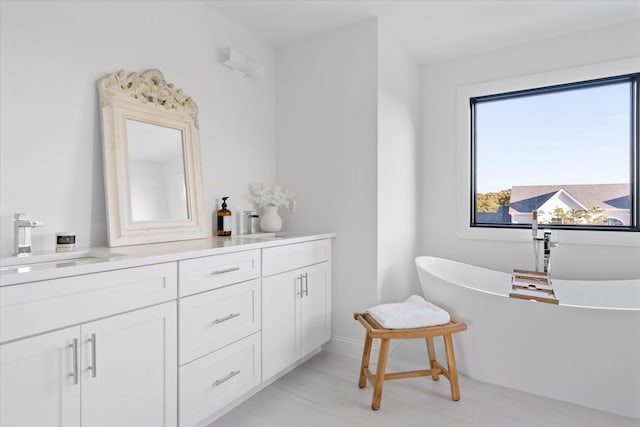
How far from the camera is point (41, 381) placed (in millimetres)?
1172

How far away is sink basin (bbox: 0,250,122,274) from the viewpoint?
1.35 meters

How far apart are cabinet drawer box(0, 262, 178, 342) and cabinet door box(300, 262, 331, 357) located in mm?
1084

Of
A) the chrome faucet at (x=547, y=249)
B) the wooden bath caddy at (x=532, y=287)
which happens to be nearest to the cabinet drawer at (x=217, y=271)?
the wooden bath caddy at (x=532, y=287)

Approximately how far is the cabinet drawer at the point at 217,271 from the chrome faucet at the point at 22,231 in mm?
623

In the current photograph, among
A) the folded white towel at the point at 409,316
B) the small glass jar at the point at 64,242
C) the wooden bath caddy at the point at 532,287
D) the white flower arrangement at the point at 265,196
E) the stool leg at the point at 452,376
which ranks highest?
the white flower arrangement at the point at 265,196

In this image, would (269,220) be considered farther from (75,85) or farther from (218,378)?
(75,85)

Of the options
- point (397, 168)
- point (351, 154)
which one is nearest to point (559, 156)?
point (397, 168)

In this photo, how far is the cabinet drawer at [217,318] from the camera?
1.65 meters

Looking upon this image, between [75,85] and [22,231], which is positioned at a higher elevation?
[75,85]

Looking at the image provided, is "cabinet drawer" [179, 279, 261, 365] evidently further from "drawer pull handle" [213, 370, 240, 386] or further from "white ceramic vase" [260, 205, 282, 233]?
"white ceramic vase" [260, 205, 282, 233]

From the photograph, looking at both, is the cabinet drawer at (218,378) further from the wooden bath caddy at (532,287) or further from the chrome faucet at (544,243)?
the chrome faucet at (544,243)

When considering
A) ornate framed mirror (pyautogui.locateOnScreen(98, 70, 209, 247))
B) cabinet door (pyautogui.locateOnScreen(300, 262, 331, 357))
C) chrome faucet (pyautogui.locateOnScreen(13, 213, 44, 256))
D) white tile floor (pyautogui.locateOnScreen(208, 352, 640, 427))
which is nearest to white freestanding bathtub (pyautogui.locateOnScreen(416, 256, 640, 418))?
white tile floor (pyautogui.locateOnScreen(208, 352, 640, 427))

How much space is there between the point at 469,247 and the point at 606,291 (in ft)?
3.36

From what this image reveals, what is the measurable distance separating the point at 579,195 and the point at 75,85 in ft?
11.8
